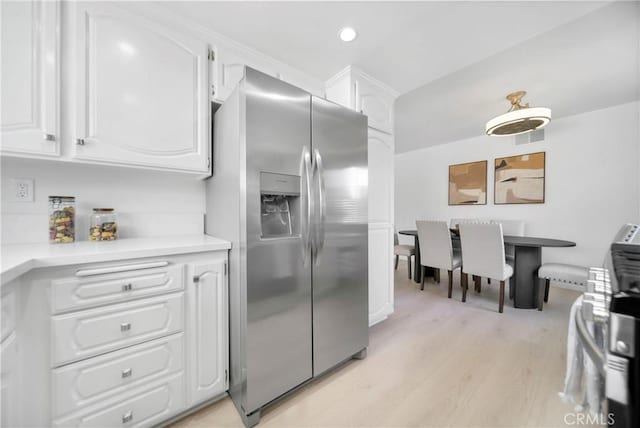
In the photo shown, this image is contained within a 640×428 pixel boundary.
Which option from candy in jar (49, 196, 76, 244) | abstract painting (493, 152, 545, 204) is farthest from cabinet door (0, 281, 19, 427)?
abstract painting (493, 152, 545, 204)

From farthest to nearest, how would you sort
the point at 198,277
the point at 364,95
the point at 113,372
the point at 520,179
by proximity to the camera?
the point at 520,179, the point at 364,95, the point at 198,277, the point at 113,372

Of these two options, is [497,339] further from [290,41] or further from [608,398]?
[290,41]

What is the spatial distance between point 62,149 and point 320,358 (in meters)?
1.84

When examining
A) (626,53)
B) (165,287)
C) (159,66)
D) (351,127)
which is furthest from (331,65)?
(626,53)

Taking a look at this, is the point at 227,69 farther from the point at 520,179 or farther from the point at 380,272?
the point at 520,179

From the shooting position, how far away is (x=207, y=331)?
49.4 inches

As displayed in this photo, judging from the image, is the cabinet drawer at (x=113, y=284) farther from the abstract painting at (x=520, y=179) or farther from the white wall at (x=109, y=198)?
the abstract painting at (x=520, y=179)

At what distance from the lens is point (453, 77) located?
235 centimetres

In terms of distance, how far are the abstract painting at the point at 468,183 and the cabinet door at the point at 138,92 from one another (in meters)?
4.63

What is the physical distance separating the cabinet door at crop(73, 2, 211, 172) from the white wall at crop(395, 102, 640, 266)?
4.74m

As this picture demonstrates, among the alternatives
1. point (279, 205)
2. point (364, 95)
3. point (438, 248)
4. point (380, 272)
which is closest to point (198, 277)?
point (279, 205)

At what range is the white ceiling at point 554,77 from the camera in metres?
1.73

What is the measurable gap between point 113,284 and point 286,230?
848 millimetres

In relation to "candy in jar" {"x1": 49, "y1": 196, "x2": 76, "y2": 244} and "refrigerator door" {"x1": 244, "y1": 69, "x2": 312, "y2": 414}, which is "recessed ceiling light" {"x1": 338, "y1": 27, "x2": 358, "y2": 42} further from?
"candy in jar" {"x1": 49, "y1": 196, "x2": 76, "y2": 244}
